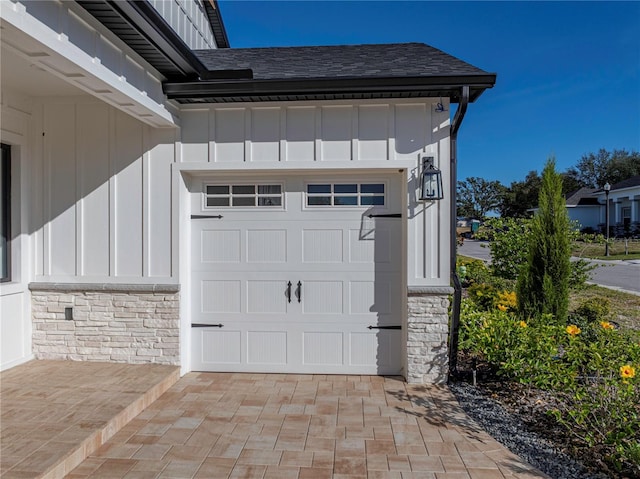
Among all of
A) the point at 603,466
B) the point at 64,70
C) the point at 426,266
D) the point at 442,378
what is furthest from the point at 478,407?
the point at 64,70

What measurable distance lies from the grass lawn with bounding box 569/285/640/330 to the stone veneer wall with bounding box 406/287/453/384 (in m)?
3.93

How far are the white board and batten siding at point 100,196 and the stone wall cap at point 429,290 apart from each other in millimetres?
2673

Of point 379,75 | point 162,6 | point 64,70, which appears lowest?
point 64,70

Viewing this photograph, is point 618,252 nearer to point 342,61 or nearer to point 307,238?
point 342,61

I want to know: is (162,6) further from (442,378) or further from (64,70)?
(442,378)

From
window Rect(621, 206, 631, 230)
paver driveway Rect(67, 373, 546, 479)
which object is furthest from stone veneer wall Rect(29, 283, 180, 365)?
window Rect(621, 206, 631, 230)

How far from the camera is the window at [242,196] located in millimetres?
4400

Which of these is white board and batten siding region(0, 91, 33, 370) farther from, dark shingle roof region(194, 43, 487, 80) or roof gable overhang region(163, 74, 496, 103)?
dark shingle roof region(194, 43, 487, 80)

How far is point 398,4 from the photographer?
6.93 meters

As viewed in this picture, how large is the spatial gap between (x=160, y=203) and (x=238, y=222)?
89 centimetres

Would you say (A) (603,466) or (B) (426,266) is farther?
→ (B) (426,266)

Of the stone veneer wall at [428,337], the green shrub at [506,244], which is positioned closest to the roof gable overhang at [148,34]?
the stone veneer wall at [428,337]

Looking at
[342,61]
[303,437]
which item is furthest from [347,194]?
[303,437]

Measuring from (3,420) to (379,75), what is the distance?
4.52 m
